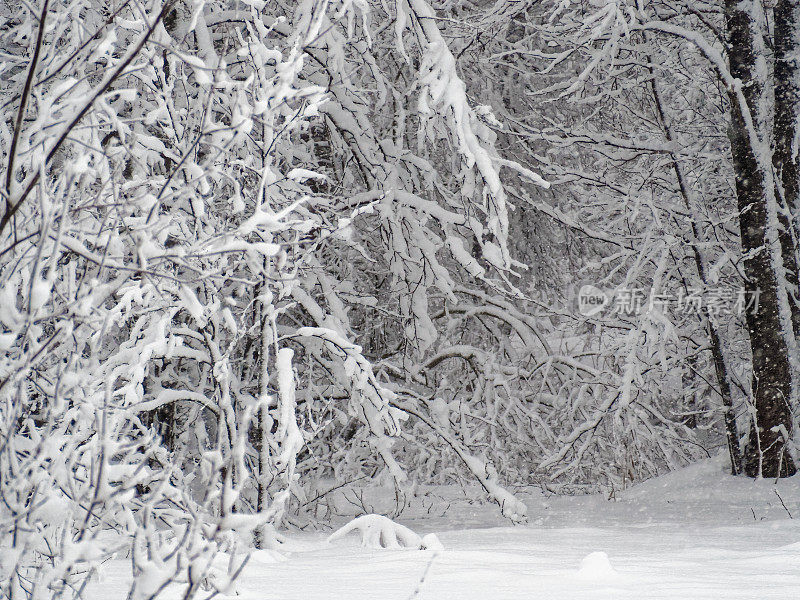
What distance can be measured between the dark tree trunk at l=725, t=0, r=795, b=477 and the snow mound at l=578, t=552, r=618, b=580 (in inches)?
178

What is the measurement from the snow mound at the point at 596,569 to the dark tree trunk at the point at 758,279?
4.52 metres

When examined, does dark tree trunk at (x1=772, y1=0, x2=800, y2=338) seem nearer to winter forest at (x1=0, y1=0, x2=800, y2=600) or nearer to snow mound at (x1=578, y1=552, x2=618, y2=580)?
winter forest at (x1=0, y1=0, x2=800, y2=600)

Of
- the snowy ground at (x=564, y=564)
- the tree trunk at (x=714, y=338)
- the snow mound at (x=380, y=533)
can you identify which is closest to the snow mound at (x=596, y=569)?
Answer: the snowy ground at (x=564, y=564)

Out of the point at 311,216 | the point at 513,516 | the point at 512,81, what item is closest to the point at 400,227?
the point at 311,216

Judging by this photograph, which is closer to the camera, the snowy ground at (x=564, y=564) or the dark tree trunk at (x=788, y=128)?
the snowy ground at (x=564, y=564)

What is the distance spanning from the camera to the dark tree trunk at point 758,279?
678 cm

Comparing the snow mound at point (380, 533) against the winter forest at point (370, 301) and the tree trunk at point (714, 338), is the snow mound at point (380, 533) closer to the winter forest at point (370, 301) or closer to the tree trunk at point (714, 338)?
the winter forest at point (370, 301)

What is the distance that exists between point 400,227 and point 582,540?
7.81ft

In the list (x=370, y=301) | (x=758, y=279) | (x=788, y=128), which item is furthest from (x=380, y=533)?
(x=788, y=128)

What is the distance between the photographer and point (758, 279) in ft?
22.7

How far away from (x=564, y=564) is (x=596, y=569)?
43 cm

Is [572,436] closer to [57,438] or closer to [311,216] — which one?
[311,216]

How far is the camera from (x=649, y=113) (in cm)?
936

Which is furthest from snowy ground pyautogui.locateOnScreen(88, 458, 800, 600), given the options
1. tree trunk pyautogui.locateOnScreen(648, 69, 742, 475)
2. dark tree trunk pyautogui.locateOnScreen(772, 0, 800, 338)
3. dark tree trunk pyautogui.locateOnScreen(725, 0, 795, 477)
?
dark tree trunk pyautogui.locateOnScreen(772, 0, 800, 338)
